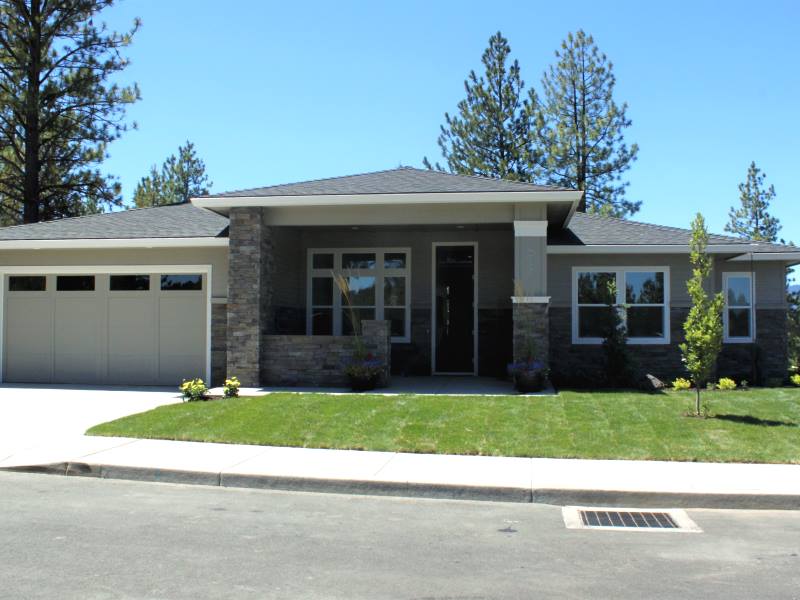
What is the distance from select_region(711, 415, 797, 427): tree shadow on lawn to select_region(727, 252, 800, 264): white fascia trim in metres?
7.04

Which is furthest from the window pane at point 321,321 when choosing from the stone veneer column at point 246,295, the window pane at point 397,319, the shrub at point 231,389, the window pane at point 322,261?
the shrub at point 231,389

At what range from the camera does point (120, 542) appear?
613 centimetres

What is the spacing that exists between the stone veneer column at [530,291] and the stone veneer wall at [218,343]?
20.5 feet

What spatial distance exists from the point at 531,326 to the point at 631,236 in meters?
4.44

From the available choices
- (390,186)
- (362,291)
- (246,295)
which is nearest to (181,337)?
(246,295)

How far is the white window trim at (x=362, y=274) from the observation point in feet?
61.3

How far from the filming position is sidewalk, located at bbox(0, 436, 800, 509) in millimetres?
7879

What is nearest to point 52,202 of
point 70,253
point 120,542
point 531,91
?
point 70,253

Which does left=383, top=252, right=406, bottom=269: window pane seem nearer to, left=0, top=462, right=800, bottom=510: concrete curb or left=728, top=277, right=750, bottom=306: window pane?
left=728, top=277, right=750, bottom=306: window pane

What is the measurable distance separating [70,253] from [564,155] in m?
23.2

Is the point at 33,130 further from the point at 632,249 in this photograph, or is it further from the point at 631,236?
the point at 632,249

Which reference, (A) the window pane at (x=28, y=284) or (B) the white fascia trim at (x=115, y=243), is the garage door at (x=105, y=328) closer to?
(A) the window pane at (x=28, y=284)

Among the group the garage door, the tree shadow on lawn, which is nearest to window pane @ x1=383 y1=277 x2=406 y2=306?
the garage door

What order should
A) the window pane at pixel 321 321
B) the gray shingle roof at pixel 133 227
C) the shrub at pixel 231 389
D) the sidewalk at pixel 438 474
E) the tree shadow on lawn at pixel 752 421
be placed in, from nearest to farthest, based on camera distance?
the sidewalk at pixel 438 474 → the tree shadow on lawn at pixel 752 421 → the shrub at pixel 231 389 → the gray shingle roof at pixel 133 227 → the window pane at pixel 321 321
